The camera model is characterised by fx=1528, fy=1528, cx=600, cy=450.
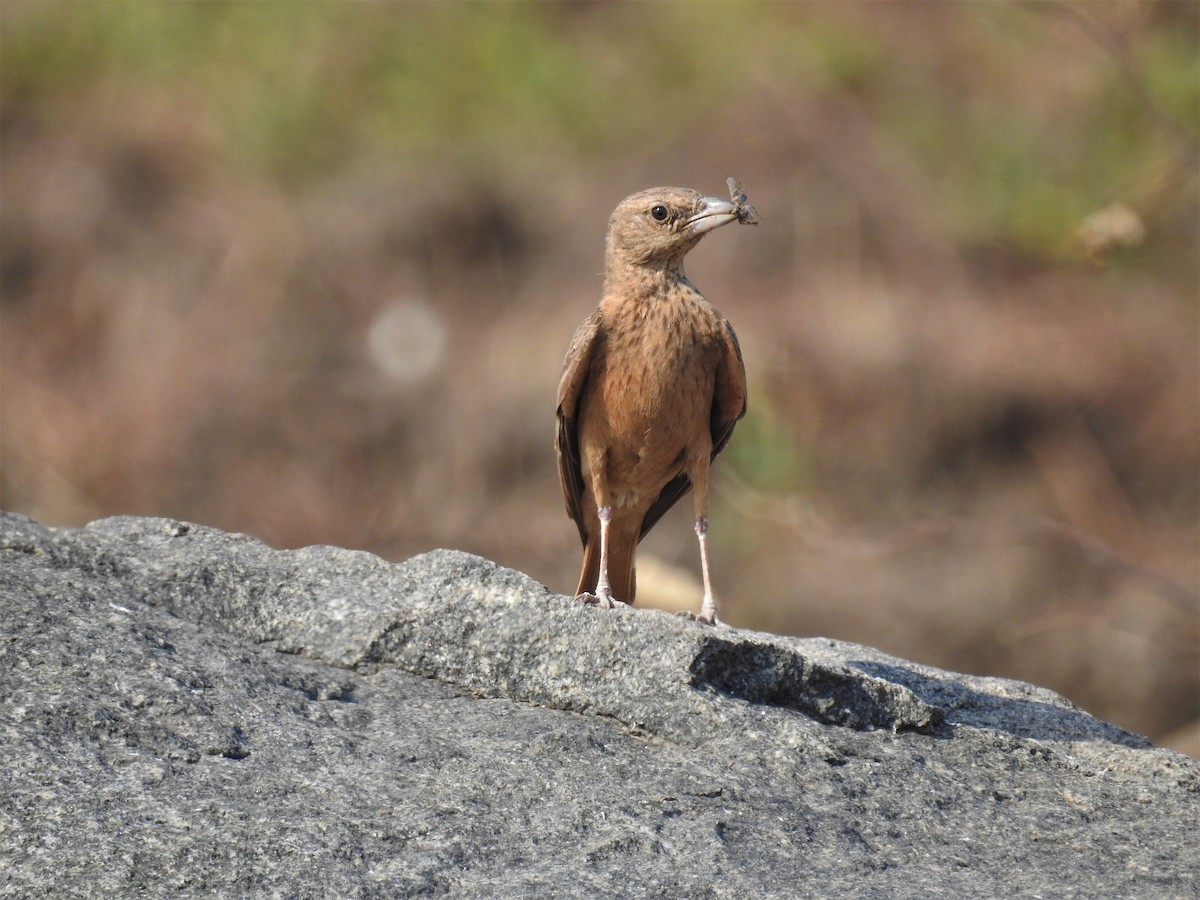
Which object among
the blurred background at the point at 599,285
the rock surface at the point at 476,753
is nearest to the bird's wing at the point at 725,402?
the rock surface at the point at 476,753

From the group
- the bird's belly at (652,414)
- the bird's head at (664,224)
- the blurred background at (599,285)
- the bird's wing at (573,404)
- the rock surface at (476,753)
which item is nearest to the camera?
the rock surface at (476,753)

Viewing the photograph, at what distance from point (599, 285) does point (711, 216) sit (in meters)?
6.44

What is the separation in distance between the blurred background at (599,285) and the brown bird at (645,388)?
314 cm

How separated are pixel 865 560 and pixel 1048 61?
17.4 feet

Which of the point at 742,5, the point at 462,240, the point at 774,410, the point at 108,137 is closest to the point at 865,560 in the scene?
the point at 774,410

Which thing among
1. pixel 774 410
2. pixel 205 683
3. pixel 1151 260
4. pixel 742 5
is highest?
pixel 742 5

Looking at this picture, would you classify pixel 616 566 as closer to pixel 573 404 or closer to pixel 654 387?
pixel 573 404

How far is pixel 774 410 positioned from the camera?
420 inches

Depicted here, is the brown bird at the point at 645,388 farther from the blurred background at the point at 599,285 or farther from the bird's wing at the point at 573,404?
the blurred background at the point at 599,285

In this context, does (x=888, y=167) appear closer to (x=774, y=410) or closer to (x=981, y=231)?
(x=981, y=231)

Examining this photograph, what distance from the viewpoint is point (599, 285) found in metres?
12.1

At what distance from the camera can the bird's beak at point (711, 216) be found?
564cm

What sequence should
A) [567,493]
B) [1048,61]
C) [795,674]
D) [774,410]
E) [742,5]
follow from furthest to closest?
[742,5] < [1048,61] < [774,410] < [567,493] < [795,674]

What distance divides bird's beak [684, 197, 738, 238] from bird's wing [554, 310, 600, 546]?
501 mm
